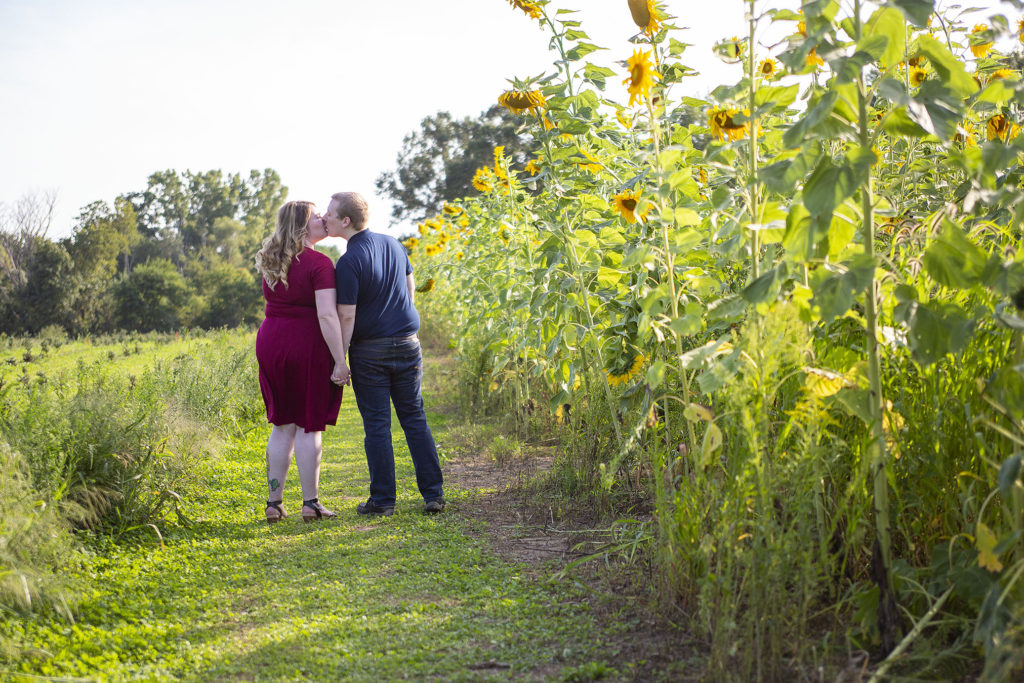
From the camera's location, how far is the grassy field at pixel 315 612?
2.37 meters

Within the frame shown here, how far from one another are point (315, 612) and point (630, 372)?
1572 millimetres

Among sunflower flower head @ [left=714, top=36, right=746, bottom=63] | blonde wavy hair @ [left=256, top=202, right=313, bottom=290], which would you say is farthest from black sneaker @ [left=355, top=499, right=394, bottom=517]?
sunflower flower head @ [left=714, top=36, right=746, bottom=63]

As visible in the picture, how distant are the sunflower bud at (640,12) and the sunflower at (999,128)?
1.56m

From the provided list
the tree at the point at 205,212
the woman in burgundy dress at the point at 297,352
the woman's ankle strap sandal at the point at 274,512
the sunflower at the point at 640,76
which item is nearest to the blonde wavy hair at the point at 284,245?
the woman in burgundy dress at the point at 297,352

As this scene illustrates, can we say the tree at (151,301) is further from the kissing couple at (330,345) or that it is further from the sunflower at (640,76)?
the sunflower at (640,76)

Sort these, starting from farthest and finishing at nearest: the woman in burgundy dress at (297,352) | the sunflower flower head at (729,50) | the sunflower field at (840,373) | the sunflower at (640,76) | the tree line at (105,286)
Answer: the tree line at (105,286)
the woman in burgundy dress at (297,352)
the sunflower at (640,76)
the sunflower flower head at (729,50)
the sunflower field at (840,373)

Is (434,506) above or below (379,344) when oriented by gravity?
below

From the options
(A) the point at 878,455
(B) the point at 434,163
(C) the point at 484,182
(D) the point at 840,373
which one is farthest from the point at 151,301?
(A) the point at 878,455

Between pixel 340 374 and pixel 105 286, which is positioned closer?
pixel 340 374

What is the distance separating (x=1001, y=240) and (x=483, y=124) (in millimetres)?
29098

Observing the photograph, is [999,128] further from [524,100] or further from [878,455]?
[878,455]

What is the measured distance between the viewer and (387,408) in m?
4.21

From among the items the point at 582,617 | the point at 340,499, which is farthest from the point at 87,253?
the point at 582,617

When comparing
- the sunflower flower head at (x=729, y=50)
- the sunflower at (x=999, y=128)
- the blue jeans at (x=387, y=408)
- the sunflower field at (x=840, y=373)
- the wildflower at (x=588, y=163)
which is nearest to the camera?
the sunflower field at (x=840, y=373)
